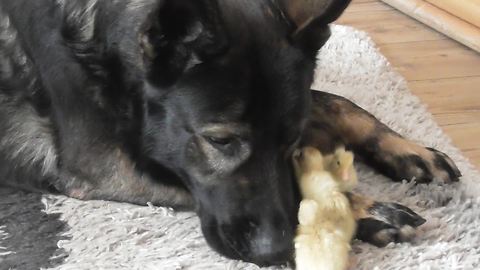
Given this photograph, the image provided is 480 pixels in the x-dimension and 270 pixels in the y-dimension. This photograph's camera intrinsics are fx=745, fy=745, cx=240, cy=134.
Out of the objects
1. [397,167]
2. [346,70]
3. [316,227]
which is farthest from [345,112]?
[346,70]

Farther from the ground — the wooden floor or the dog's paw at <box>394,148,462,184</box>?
the dog's paw at <box>394,148,462,184</box>

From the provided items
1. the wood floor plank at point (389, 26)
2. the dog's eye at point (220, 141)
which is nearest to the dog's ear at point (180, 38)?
the dog's eye at point (220, 141)

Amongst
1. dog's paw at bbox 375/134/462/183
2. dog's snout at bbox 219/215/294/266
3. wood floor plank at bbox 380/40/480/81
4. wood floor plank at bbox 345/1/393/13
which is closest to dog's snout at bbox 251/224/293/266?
dog's snout at bbox 219/215/294/266

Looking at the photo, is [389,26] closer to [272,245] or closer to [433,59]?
[433,59]

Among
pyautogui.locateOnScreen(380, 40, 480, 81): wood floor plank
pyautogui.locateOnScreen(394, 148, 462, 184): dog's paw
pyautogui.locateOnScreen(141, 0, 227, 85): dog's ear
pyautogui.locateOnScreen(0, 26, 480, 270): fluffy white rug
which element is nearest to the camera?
pyautogui.locateOnScreen(141, 0, 227, 85): dog's ear

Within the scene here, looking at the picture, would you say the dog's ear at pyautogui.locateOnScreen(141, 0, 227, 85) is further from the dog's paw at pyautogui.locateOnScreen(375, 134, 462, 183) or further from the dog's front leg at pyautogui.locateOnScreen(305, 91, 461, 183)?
the dog's paw at pyautogui.locateOnScreen(375, 134, 462, 183)

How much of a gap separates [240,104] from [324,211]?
0.95 ft

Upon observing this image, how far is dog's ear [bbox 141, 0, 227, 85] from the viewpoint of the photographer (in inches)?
52.3

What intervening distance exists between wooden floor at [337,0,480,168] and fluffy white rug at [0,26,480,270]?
13.7 inches

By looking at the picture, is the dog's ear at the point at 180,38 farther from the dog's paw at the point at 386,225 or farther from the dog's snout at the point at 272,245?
the dog's paw at the point at 386,225

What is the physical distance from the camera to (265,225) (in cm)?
148

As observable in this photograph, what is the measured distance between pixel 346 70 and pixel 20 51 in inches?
46.9

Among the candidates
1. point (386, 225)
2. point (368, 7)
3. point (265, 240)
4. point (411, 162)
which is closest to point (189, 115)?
point (265, 240)

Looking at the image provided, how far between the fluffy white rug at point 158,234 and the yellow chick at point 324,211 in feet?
0.37
